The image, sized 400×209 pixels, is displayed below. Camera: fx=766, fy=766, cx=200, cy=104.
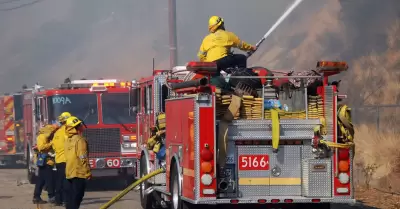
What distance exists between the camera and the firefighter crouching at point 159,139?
39.1ft

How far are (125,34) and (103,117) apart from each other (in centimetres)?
4082

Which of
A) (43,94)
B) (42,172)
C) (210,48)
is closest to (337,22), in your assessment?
(43,94)

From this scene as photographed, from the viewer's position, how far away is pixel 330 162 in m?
9.06

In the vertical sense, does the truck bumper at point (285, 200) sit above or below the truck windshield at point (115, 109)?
below

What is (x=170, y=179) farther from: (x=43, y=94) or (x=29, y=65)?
(x=29, y=65)

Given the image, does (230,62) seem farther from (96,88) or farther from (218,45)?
(96,88)

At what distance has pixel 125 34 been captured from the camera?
57812 mm

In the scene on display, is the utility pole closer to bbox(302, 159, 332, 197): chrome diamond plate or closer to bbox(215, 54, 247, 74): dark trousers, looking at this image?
bbox(215, 54, 247, 74): dark trousers

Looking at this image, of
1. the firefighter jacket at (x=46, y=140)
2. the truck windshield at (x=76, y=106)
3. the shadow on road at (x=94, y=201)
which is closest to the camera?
the firefighter jacket at (x=46, y=140)

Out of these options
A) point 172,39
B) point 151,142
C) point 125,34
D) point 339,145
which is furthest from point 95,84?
point 125,34

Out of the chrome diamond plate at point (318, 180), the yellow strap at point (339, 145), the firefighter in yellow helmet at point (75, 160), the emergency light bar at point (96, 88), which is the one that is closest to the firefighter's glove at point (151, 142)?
the firefighter in yellow helmet at point (75, 160)

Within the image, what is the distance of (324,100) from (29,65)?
1899 inches

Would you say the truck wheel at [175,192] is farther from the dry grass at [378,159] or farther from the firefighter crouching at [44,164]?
the dry grass at [378,159]

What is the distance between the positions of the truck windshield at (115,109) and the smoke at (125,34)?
57.3ft
